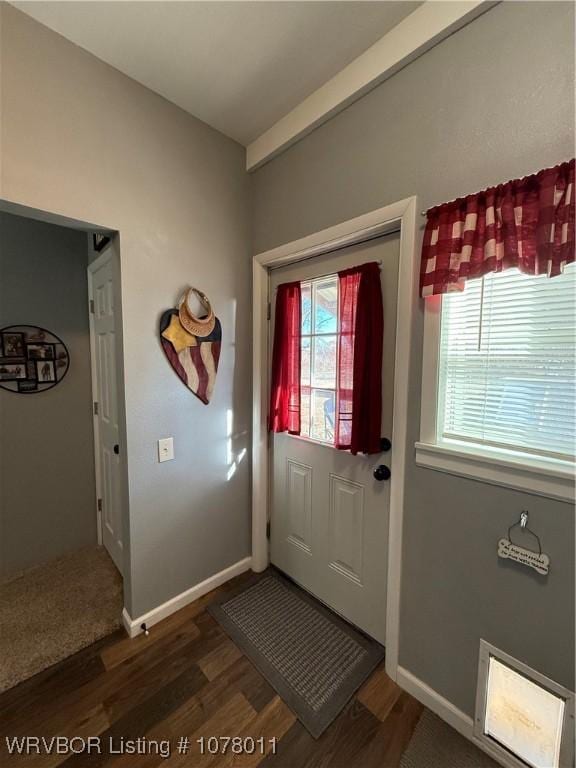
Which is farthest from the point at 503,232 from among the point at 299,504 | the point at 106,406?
the point at 106,406

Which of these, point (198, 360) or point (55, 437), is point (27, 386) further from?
point (198, 360)

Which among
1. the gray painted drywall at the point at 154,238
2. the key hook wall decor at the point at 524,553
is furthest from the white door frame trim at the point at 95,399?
the key hook wall decor at the point at 524,553

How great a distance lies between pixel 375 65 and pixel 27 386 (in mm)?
2586

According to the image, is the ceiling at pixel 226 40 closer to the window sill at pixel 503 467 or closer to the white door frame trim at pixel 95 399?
the white door frame trim at pixel 95 399

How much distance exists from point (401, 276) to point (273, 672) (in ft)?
6.16

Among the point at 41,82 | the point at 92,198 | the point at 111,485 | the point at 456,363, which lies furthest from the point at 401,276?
the point at 111,485

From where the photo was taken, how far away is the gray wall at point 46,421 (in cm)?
195

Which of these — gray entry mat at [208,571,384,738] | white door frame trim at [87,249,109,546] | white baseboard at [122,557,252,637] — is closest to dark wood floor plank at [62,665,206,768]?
gray entry mat at [208,571,384,738]

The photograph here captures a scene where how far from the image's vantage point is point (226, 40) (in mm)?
1250

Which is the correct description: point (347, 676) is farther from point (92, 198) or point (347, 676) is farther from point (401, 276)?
point (92, 198)

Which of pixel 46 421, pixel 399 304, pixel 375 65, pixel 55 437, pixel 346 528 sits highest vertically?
pixel 375 65

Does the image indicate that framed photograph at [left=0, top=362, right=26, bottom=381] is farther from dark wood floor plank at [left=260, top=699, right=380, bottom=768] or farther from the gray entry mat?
dark wood floor plank at [left=260, top=699, right=380, bottom=768]

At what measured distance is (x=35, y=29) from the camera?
1185 millimetres

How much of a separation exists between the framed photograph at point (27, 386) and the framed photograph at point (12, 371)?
3 centimetres
